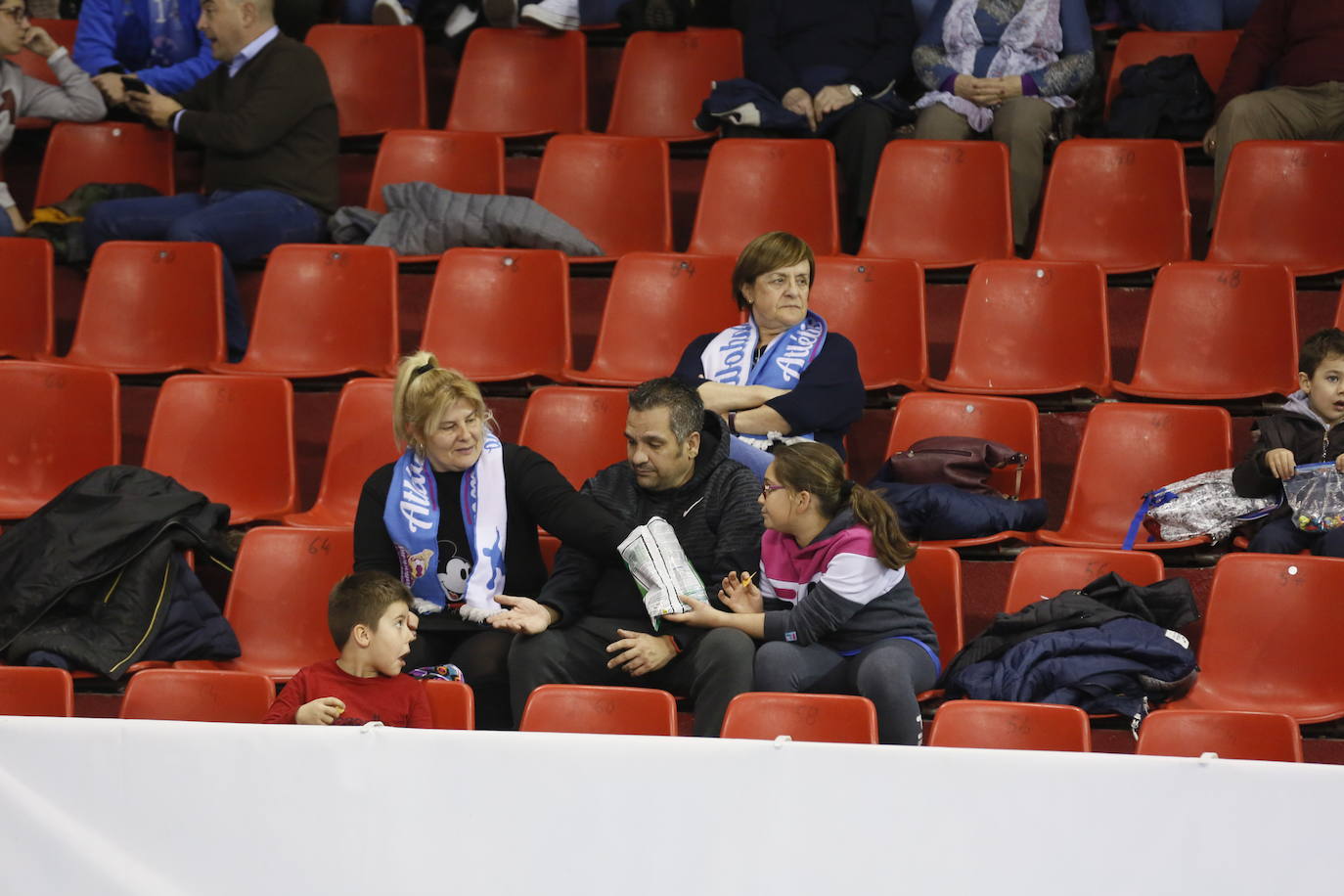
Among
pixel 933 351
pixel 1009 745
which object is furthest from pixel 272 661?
pixel 933 351

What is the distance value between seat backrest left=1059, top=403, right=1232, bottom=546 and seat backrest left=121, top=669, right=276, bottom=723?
5.97 feet

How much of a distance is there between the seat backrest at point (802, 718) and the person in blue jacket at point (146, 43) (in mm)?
3254

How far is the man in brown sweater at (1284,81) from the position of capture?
4613 mm

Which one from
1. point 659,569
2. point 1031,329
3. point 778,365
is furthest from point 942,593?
point 1031,329

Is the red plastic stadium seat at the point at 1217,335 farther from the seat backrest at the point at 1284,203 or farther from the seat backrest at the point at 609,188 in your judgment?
the seat backrest at the point at 609,188

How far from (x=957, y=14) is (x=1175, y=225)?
926 millimetres

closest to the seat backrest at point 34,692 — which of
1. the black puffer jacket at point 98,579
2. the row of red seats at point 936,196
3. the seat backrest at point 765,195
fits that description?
the black puffer jacket at point 98,579

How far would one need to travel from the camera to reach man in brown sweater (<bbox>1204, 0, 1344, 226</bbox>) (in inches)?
182

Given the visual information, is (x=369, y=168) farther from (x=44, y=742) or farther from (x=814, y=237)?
(x=44, y=742)

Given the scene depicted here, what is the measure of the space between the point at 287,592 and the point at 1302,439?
217 cm

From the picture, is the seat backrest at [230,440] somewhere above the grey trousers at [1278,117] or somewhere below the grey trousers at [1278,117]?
below

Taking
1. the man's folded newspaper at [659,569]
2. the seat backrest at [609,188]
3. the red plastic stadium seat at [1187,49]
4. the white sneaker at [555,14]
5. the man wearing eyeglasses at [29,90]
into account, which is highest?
the white sneaker at [555,14]

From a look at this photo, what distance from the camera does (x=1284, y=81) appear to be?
477 cm

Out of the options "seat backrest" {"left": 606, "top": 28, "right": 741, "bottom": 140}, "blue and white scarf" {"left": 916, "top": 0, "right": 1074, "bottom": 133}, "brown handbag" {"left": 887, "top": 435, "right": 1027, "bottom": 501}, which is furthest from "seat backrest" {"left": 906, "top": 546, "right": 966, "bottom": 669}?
"seat backrest" {"left": 606, "top": 28, "right": 741, "bottom": 140}
